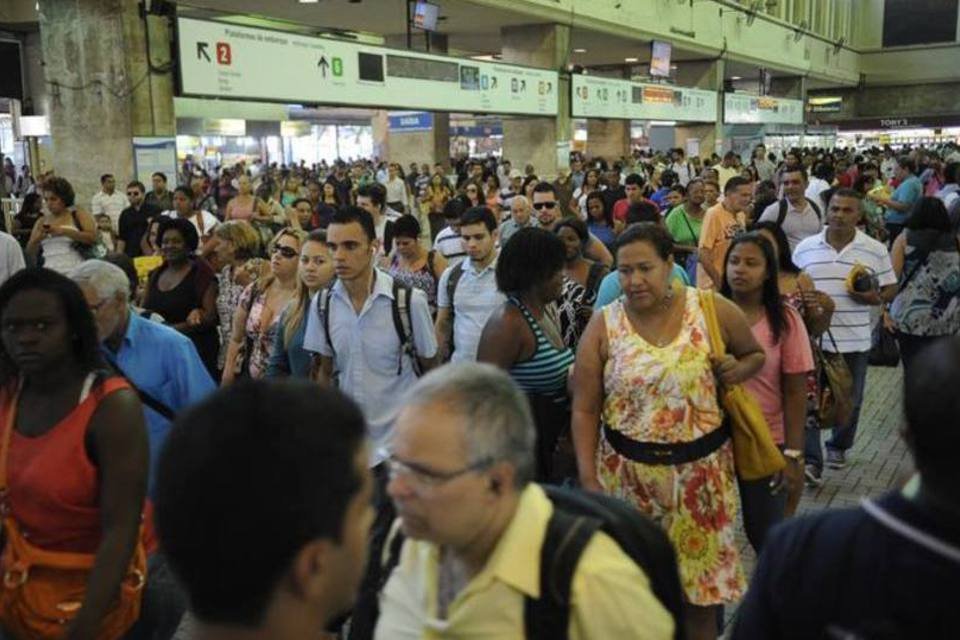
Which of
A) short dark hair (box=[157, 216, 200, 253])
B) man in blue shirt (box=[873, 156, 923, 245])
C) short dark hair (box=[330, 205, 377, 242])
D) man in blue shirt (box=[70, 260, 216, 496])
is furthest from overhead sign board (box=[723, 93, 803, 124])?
man in blue shirt (box=[70, 260, 216, 496])

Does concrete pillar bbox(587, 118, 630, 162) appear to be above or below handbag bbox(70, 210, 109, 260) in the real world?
above

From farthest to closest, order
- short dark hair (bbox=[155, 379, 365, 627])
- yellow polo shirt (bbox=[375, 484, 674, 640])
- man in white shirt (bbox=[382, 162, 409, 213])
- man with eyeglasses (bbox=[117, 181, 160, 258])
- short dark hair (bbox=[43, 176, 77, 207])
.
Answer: man in white shirt (bbox=[382, 162, 409, 213])
man with eyeglasses (bbox=[117, 181, 160, 258])
short dark hair (bbox=[43, 176, 77, 207])
yellow polo shirt (bbox=[375, 484, 674, 640])
short dark hair (bbox=[155, 379, 365, 627])

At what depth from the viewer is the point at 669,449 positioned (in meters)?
3.01

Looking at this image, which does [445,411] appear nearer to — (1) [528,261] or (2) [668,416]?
(2) [668,416]

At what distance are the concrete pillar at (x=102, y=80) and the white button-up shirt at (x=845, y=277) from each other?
24.1 ft

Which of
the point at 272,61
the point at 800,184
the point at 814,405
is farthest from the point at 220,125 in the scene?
the point at 814,405

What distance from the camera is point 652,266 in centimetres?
313

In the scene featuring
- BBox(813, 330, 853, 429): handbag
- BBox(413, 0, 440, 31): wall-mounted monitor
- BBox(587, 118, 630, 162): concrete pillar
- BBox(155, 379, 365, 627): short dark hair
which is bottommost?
BBox(813, 330, 853, 429): handbag

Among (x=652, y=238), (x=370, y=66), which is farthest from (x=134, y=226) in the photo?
(x=652, y=238)

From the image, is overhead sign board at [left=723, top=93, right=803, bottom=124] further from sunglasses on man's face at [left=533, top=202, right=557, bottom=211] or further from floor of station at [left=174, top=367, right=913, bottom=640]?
floor of station at [left=174, top=367, right=913, bottom=640]

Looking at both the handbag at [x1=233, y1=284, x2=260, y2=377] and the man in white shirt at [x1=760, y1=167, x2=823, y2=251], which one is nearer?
the handbag at [x1=233, y1=284, x2=260, y2=377]

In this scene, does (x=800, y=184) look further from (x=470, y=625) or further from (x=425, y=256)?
(x=470, y=625)

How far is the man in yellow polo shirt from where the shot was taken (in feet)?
5.47

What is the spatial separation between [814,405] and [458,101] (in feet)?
36.0
